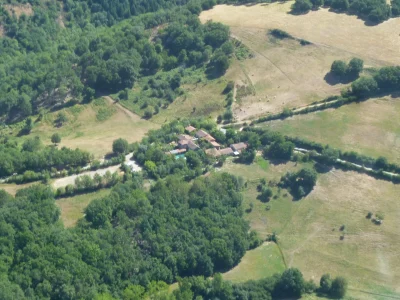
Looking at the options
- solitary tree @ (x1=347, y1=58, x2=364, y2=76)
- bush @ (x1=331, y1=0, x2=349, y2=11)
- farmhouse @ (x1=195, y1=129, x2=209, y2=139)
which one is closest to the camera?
farmhouse @ (x1=195, y1=129, x2=209, y2=139)

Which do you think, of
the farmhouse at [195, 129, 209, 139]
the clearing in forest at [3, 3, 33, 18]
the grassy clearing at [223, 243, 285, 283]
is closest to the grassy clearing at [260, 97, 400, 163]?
the farmhouse at [195, 129, 209, 139]

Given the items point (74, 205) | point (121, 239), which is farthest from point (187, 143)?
point (121, 239)

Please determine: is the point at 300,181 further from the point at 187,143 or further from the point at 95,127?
the point at 95,127

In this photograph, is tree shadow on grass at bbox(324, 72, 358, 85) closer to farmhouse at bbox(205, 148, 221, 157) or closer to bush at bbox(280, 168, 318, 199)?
bush at bbox(280, 168, 318, 199)

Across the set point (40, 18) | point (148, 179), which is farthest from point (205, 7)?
point (148, 179)

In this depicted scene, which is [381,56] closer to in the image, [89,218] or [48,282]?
[89,218]

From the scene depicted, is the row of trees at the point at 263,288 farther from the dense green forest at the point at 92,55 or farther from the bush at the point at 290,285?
the dense green forest at the point at 92,55

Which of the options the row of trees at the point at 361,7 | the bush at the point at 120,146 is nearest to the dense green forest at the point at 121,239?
the bush at the point at 120,146
